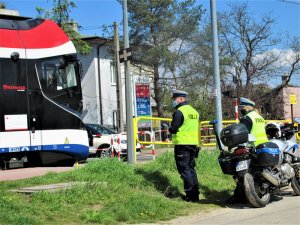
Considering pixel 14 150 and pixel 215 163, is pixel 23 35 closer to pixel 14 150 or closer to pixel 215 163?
pixel 14 150

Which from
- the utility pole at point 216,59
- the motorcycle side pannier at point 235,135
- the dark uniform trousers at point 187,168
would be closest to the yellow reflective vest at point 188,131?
the dark uniform trousers at point 187,168

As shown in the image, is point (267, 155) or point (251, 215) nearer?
A: point (251, 215)

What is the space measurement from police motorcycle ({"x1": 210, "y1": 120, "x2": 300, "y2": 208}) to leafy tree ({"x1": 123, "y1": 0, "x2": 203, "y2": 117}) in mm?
24472

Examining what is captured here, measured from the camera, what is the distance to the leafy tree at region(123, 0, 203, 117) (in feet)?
107

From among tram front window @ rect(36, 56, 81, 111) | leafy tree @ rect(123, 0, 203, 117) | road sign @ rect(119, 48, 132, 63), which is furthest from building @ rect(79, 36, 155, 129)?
road sign @ rect(119, 48, 132, 63)

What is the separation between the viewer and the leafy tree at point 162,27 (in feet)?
107

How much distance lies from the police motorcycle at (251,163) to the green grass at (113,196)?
A: 2.55 ft

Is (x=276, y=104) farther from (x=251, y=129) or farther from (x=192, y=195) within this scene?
(x=192, y=195)

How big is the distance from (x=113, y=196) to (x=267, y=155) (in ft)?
9.03

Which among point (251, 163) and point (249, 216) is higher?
point (251, 163)

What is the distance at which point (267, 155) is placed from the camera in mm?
8102

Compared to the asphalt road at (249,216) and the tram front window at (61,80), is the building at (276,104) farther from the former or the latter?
the asphalt road at (249,216)

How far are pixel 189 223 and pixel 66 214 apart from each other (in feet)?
6.14

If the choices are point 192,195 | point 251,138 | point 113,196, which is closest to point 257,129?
point 251,138
